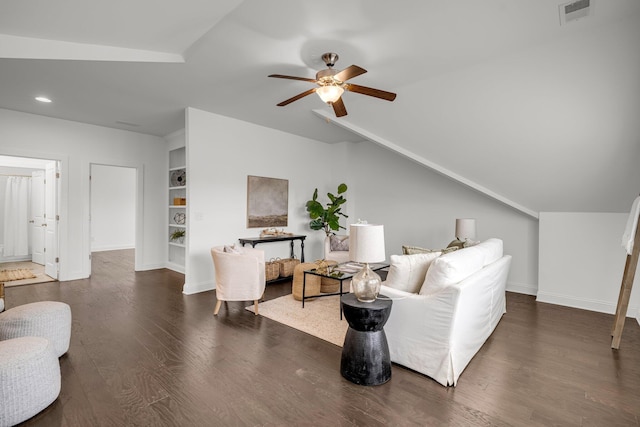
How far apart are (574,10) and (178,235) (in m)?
6.53

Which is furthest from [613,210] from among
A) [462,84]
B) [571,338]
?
[462,84]

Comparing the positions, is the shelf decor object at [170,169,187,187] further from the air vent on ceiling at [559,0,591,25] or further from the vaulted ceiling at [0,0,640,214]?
the air vent on ceiling at [559,0,591,25]

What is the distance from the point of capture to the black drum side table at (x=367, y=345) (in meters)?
2.26

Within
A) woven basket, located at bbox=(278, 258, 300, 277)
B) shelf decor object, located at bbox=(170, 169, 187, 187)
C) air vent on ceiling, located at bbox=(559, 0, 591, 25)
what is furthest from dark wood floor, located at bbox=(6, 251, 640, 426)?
shelf decor object, located at bbox=(170, 169, 187, 187)

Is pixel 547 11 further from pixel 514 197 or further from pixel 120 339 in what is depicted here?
pixel 120 339

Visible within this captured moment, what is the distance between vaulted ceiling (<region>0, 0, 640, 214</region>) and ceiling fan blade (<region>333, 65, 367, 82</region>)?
1.06ft

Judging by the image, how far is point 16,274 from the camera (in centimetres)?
563

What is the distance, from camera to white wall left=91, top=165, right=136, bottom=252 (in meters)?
8.80

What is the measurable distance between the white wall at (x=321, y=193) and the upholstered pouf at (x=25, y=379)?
2633mm

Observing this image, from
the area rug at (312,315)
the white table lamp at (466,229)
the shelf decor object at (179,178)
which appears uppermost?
the shelf decor object at (179,178)

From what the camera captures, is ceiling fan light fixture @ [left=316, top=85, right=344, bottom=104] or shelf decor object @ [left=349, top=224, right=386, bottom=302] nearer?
shelf decor object @ [left=349, top=224, right=386, bottom=302]

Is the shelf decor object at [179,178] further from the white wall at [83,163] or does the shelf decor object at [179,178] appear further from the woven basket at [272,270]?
the woven basket at [272,270]

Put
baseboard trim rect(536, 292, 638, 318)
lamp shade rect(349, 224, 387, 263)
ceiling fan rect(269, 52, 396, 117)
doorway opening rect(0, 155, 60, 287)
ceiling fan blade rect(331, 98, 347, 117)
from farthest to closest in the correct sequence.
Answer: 1. doorway opening rect(0, 155, 60, 287)
2. baseboard trim rect(536, 292, 638, 318)
3. ceiling fan blade rect(331, 98, 347, 117)
4. ceiling fan rect(269, 52, 396, 117)
5. lamp shade rect(349, 224, 387, 263)

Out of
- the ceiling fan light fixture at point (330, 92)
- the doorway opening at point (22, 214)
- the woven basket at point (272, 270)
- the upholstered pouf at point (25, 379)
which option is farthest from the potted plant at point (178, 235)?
the ceiling fan light fixture at point (330, 92)
